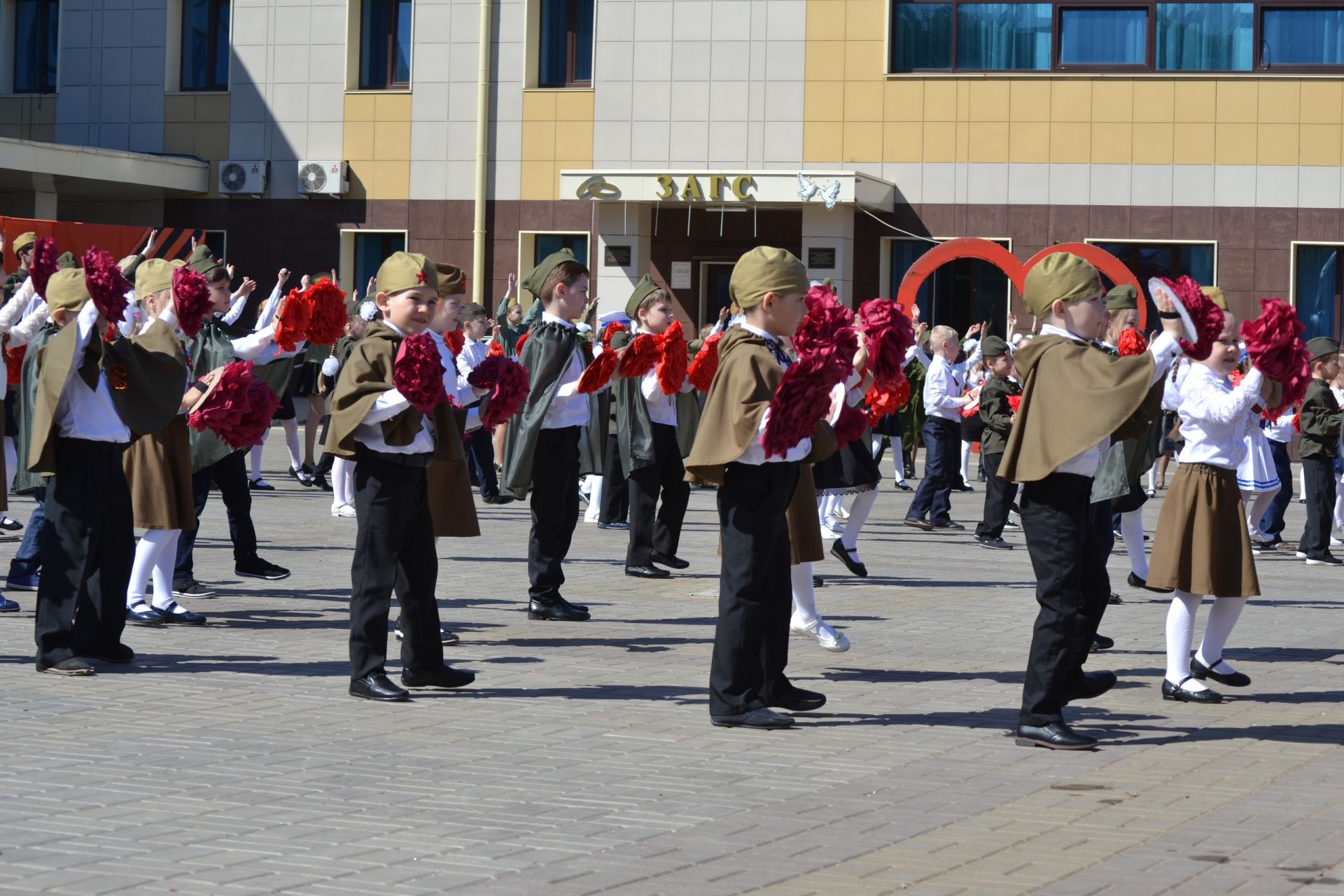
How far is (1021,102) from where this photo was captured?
1101 inches

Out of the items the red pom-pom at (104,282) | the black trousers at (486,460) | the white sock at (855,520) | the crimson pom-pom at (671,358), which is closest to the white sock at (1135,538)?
the white sock at (855,520)

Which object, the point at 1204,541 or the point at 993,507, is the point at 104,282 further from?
the point at 993,507

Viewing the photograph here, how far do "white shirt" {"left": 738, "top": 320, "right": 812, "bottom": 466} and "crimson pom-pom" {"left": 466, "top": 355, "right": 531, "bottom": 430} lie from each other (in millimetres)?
1686

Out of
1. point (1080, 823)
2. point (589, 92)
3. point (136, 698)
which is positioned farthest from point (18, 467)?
point (589, 92)

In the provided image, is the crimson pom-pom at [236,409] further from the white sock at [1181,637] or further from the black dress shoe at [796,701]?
the white sock at [1181,637]

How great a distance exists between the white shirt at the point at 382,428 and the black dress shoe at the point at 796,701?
186 cm

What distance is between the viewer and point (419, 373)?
7.78 m

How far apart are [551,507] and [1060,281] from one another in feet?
13.9

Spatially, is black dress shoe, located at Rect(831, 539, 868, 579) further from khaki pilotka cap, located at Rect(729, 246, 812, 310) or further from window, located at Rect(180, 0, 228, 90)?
window, located at Rect(180, 0, 228, 90)

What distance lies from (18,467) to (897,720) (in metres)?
5.05

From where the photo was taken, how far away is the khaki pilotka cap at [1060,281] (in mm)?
7586

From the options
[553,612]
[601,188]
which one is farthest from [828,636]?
[601,188]

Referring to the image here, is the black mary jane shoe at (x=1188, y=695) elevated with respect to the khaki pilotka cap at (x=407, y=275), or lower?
lower

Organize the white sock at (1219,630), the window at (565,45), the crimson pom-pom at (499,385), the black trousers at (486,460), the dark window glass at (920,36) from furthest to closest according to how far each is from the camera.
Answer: the window at (565,45)
the dark window glass at (920,36)
the black trousers at (486,460)
the crimson pom-pom at (499,385)
the white sock at (1219,630)
